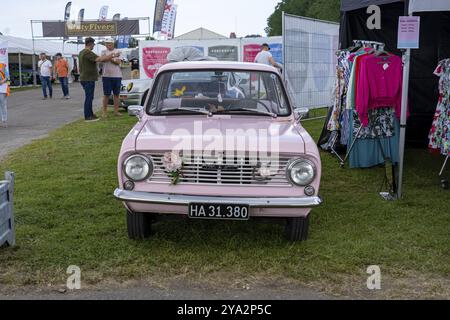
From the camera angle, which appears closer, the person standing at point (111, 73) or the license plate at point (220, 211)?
the license plate at point (220, 211)

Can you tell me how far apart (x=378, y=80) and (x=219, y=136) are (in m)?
A: 3.53

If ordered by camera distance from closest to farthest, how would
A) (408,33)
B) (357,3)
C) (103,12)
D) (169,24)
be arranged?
(408,33) < (357,3) < (169,24) < (103,12)

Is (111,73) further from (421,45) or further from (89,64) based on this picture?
(421,45)

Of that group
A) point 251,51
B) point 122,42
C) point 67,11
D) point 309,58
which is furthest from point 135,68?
point 122,42

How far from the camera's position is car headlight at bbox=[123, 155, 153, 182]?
418cm

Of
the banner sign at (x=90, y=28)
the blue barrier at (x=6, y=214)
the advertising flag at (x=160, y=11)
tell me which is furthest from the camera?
the banner sign at (x=90, y=28)

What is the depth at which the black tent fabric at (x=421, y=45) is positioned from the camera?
844cm

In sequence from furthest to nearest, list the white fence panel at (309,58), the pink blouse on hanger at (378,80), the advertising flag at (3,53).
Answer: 1. the advertising flag at (3,53)
2. the white fence panel at (309,58)
3. the pink blouse on hanger at (378,80)

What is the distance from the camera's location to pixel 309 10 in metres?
53.1

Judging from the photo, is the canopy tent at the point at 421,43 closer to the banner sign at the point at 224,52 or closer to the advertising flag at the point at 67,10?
the banner sign at the point at 224,52

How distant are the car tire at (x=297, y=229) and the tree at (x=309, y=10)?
2178cm

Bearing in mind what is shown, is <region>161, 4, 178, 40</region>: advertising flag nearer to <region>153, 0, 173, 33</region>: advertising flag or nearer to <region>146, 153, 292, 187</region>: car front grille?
<region>153, 0, 173, 33</region>: advertising flag

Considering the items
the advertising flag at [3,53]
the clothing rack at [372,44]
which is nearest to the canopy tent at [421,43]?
the clothing rack at [372,44]
